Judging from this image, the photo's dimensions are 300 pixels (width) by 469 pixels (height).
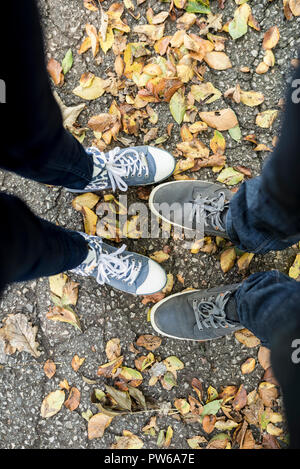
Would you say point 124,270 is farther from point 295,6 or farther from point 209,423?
point 295,6

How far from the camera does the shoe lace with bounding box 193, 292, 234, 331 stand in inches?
61.9

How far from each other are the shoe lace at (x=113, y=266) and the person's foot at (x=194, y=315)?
9.0 inches

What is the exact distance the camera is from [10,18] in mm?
827

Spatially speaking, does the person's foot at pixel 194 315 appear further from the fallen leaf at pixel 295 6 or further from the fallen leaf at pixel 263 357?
the fallen leaf at pixel 295 6

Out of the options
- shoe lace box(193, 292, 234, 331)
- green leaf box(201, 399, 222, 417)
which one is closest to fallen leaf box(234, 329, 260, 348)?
shoe lace box(193, 292, 234, 331)

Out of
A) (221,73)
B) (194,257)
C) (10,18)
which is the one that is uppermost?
(10,18)

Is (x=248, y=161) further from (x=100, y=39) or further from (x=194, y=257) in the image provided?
(x=100, y=39)

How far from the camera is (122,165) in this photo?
5.59ft

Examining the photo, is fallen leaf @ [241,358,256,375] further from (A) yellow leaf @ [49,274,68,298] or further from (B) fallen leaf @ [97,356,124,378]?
(A) yellow leaf @ [49,274,68,298]

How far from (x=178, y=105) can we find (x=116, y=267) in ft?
2.95

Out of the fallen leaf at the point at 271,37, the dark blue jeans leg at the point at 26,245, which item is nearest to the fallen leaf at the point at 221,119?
the fallen leaf at the point at 271,37

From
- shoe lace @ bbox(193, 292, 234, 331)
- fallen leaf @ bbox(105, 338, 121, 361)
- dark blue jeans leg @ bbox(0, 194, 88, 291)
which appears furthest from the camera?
fallen leaf @ bbox(105, 338, 121, 361)
